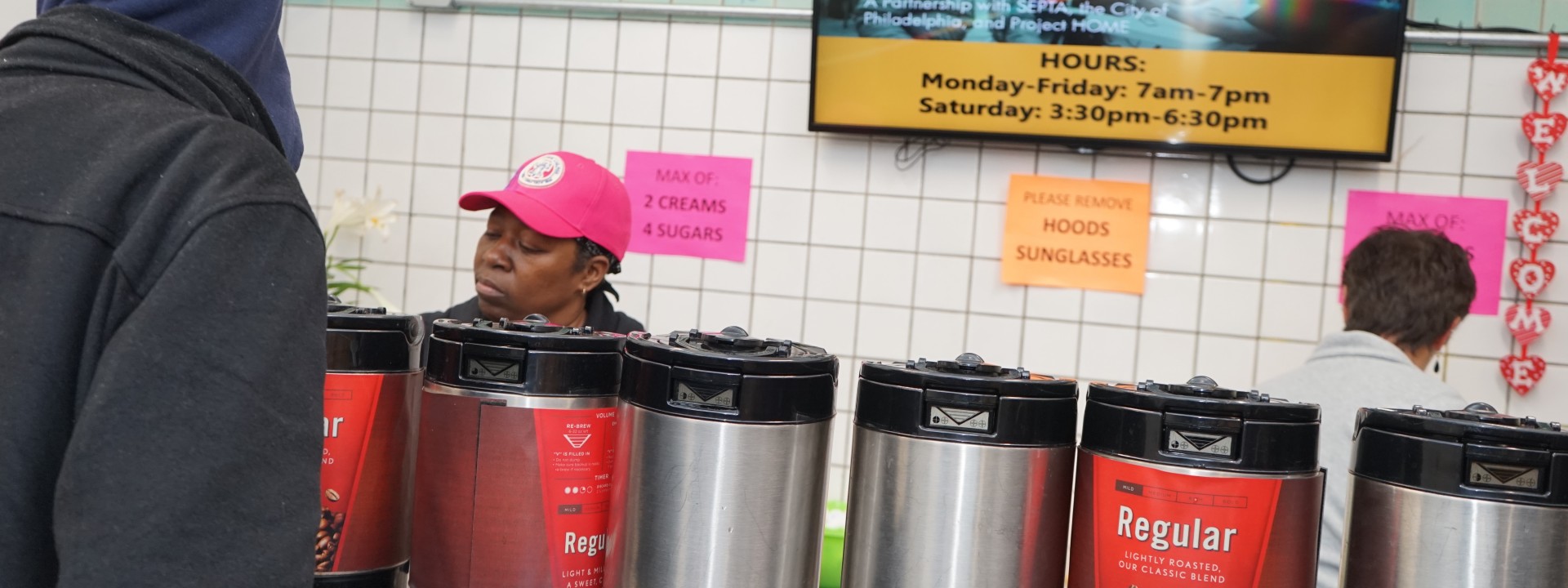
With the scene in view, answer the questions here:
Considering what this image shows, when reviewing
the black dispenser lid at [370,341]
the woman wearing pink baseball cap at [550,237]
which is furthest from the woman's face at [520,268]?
the black dispenser lid at [370,341]

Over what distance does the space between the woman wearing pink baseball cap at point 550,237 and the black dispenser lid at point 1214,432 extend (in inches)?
39.2

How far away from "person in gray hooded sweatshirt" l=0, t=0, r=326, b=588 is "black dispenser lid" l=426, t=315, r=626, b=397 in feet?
0.76

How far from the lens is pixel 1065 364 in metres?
2.49

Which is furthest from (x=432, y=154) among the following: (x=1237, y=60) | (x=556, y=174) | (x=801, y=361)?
(x=801, y=361)

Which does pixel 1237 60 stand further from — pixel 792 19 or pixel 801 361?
pixel 801 361

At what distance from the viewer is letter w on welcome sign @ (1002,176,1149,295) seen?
7.98 feet

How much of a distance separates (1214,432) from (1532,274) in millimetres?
1774

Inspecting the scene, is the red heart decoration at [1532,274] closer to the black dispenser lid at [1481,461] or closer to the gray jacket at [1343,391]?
the gray jacket at [1343,391]

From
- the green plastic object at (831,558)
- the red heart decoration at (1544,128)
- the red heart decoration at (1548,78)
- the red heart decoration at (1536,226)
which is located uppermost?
the red heart decoration at (1548,78)

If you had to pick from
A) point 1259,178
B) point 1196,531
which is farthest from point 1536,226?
point 1196,531

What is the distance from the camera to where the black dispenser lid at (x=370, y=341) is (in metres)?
1.03

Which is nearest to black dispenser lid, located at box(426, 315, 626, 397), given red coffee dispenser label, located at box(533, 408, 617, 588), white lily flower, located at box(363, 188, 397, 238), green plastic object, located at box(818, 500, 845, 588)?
red coffee dispenser label, located at box(533, 408, 617, 588)

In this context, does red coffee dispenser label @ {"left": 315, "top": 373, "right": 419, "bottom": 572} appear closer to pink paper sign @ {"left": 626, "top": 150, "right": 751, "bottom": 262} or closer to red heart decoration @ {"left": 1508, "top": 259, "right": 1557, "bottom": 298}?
pink paper sign @ {"left": 626, "top": 150, "right": 751, "bottom": 262}

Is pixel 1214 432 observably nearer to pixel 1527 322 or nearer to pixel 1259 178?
pixel 1259 178
